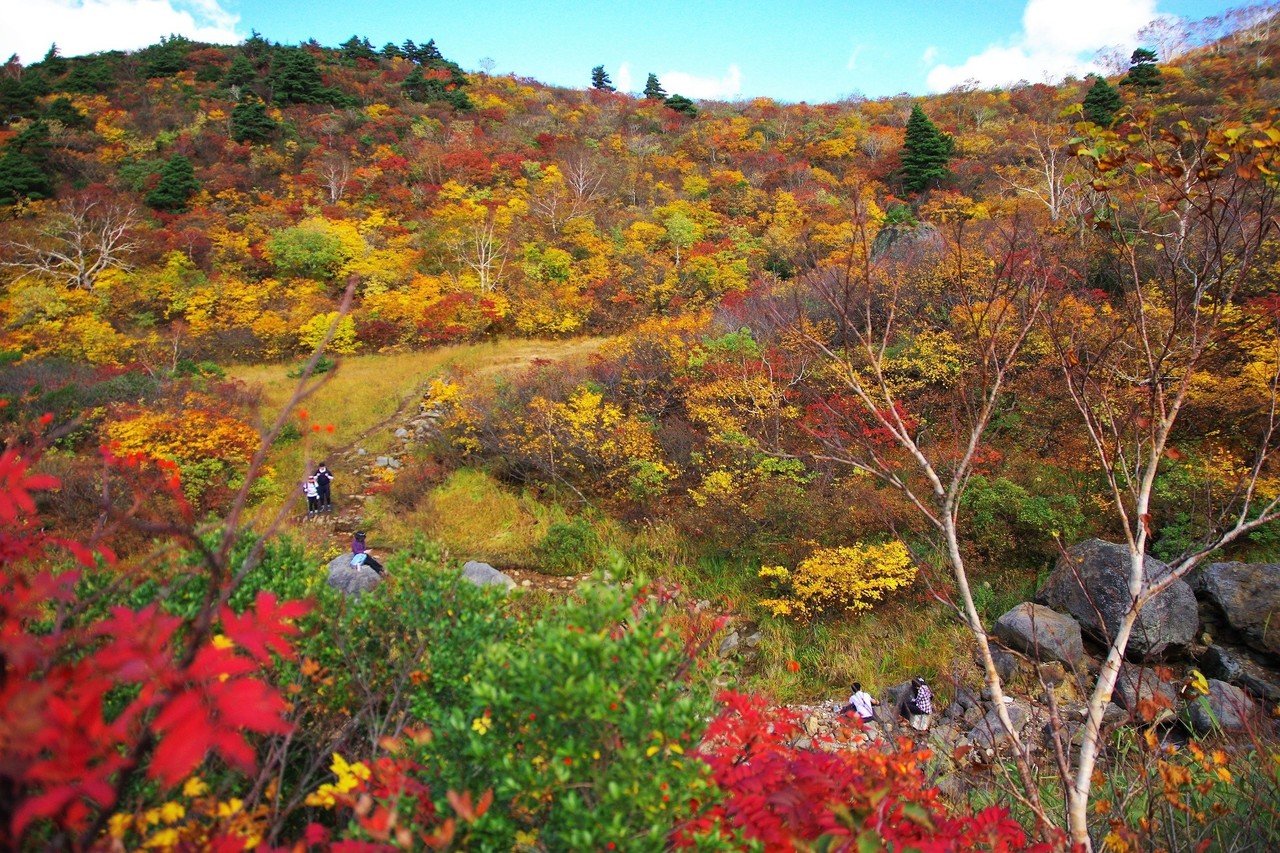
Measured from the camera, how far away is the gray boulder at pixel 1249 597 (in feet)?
18.3

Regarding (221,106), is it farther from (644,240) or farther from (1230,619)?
(1230,619)

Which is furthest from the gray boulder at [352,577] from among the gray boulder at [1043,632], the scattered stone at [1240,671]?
the scattered stone at [1240,671]

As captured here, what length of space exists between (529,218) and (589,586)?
22695mm

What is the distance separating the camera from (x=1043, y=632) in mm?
5754

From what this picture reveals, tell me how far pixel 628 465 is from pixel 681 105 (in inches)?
1286

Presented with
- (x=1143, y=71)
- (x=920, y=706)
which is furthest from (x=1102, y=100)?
(x=920, y=706)

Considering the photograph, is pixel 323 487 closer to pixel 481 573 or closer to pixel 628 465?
pixel 481 573

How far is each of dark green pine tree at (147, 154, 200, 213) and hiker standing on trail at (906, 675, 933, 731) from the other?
27505mm

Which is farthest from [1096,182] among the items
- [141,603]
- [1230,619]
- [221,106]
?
[221,106]

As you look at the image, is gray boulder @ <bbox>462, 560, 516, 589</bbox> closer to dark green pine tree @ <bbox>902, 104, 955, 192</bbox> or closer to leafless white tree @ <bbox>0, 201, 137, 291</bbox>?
leafless white tree @ <bbox>0, 201, 137, 291</bbox>

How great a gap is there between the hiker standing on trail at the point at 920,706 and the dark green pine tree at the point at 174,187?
27.5 meters

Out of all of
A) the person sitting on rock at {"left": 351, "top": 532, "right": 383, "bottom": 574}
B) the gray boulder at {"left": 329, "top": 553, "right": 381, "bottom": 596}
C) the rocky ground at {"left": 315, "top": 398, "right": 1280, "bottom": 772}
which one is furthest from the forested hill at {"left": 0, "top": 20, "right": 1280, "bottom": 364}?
the gray boulder at {"left": 329, "top": 553, "right": 381, "bottom": 596}

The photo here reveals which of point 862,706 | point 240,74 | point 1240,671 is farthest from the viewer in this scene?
point 240,74

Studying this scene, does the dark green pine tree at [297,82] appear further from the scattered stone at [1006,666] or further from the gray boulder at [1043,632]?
the scattered stone at [1006,666]
